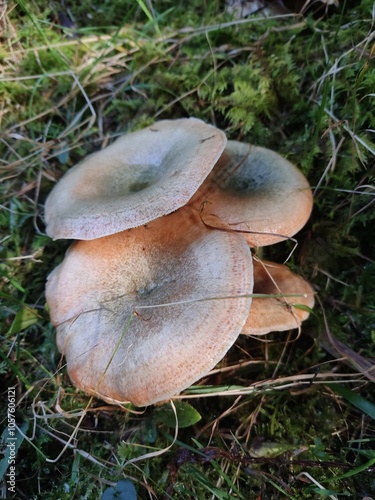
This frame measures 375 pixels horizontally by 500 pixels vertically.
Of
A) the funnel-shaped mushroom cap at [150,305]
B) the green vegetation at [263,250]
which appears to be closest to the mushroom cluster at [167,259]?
the funnel-shaped mushroom cap at [150,305]

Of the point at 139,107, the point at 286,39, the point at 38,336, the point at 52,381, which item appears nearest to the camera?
the point at 52,381

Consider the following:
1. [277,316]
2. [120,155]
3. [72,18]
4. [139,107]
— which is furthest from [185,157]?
[72,18]

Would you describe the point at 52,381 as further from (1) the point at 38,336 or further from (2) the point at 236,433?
(2) the point at 236,433

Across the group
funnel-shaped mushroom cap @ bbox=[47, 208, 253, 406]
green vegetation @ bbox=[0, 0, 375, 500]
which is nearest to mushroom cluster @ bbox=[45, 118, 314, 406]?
funnel-shaped mushroom cap @ bbox=[47, 208, 253, 406]

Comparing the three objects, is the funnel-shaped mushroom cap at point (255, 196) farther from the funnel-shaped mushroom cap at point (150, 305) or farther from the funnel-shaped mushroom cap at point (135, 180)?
→ the funnel-shaped mushroom cap at point (135, 180)

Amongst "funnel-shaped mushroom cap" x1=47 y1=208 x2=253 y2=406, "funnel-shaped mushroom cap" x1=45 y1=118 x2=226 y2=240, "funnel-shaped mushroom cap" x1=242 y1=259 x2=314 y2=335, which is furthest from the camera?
"funnel-shaped mushroom cap" x1=242 y1=259 x2=314 y2=335

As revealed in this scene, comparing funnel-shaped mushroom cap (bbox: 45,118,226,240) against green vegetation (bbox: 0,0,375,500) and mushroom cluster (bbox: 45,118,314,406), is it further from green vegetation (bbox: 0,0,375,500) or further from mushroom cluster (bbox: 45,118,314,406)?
green vegetation (bbox: 0,0,375,500)

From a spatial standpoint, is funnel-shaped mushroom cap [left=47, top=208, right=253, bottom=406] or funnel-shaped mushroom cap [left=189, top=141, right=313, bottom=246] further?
funnel-shaped mushroom cap [left=189, top=141, right=313, bottom=246]
